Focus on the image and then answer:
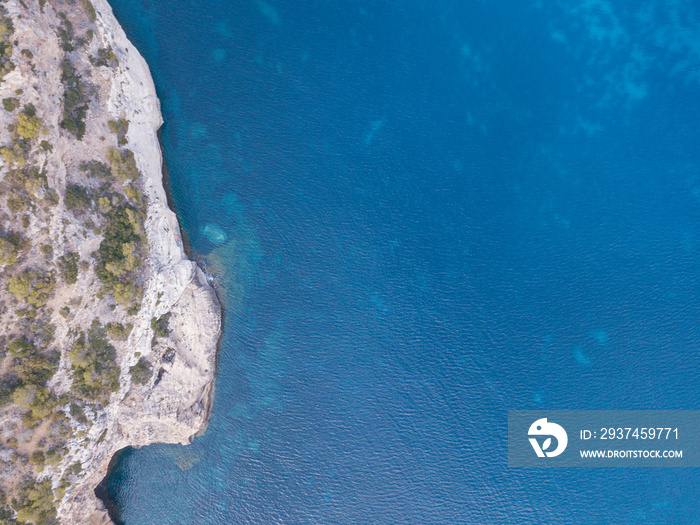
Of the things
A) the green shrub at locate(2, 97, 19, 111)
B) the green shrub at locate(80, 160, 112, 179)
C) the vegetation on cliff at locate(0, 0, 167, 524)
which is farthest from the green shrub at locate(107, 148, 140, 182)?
the green shrub at locate(2, 97, 19, 111)

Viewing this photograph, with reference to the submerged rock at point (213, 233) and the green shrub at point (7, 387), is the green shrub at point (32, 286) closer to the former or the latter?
the green shrub at point (7, 387)

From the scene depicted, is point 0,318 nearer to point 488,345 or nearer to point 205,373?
point 205,373

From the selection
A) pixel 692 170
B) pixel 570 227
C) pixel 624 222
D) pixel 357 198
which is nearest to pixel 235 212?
pixel 357 198

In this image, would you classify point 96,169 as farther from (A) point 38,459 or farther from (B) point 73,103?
(A) point 38,459

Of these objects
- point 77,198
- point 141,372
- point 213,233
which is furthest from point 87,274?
point 213,233

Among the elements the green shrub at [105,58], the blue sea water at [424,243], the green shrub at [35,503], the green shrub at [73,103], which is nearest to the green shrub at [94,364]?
the green shrub at [35,503]

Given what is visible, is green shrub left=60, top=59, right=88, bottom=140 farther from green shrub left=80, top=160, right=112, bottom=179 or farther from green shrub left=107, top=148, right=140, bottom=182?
green shrub left=107, top=148, right=140, bottom=182
